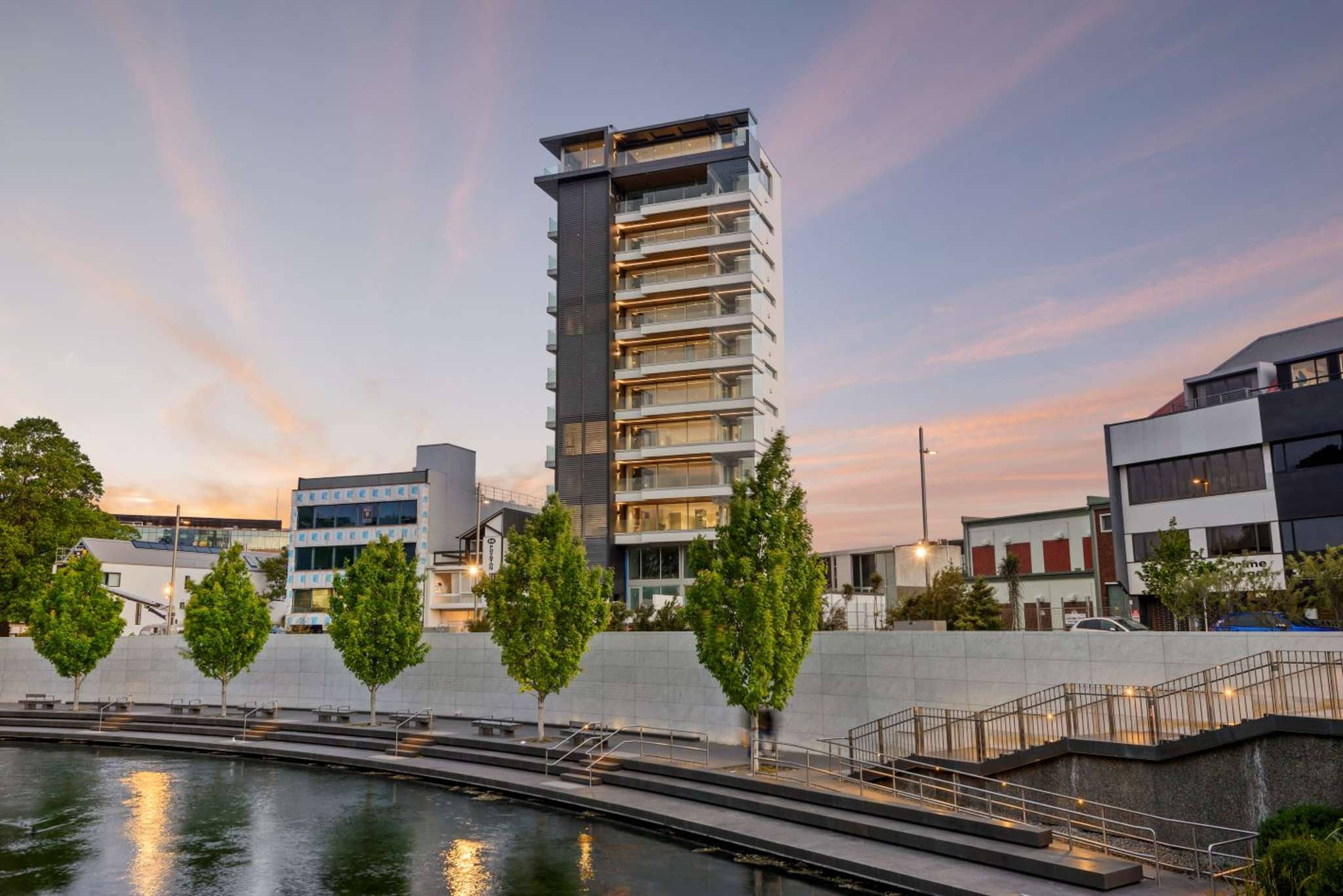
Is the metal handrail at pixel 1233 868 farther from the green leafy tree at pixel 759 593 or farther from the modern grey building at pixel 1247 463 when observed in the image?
the modern grey building at pixel 1247 463

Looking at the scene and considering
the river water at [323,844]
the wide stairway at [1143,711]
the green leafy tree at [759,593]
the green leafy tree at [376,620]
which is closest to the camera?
the river water at [323,844]

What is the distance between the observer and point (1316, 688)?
1666 centimetres

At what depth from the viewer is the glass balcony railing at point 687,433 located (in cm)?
5700

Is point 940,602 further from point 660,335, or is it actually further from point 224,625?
point 224,625

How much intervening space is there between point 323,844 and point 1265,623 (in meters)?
28.2

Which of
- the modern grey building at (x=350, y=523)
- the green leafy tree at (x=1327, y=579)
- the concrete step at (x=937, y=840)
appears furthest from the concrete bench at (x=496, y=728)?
the modern grey building at (x=350, y=523)

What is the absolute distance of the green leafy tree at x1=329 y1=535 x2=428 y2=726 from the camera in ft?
111

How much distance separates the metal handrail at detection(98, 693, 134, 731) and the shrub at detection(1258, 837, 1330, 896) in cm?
4036

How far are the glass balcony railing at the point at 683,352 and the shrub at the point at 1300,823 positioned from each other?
45.0 meters

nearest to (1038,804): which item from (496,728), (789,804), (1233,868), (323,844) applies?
(1233,868)

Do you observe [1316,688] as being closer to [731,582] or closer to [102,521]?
[731,582]

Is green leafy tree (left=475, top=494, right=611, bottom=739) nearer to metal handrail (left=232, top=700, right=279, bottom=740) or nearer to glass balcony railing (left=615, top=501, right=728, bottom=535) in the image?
metal handrail (left=232, top=700, right=279, bottom=740)

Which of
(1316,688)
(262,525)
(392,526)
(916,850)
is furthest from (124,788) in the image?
(262,525)

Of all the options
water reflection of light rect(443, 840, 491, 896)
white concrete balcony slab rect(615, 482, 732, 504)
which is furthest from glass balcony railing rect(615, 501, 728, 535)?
water reflection of light rect(443, 840, 491, 896)
